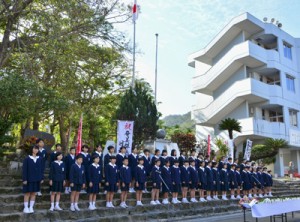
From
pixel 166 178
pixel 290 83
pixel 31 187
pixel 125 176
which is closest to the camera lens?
pixel 31 187

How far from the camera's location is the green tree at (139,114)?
14.8 metres

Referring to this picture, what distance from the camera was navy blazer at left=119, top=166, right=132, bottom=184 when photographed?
33.5 feet

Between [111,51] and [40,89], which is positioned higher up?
[111,51]

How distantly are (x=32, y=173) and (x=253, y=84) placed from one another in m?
19.2

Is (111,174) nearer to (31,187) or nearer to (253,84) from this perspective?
(31,187)

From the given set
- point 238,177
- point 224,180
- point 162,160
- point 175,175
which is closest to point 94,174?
point 162,160

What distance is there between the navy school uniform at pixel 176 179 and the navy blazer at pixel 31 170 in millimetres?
5067

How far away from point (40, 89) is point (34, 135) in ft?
7.25

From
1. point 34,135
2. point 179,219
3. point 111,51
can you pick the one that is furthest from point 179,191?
point 111,51

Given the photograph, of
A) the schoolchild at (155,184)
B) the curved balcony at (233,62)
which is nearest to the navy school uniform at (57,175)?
the schoolchild at (155,184)

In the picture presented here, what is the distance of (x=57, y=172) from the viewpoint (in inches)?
353

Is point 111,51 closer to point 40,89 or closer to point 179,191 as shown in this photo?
point 40,89

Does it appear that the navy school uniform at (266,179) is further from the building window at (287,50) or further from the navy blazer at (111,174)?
the building window at (287,50)

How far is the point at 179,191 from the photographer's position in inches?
471
